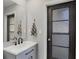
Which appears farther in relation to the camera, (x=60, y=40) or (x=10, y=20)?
(x=60, y=40)

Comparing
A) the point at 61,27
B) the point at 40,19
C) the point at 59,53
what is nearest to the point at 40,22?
the point at 40,19

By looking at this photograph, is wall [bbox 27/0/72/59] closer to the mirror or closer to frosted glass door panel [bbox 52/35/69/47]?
frosted glass door panel [bbox 52/35/69/47]

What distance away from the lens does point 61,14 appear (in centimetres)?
260

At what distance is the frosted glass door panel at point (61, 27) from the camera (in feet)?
8.20

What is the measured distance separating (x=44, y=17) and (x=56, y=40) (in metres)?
0.85

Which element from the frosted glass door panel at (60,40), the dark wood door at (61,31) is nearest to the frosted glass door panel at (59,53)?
the dark wood door at (61,31)

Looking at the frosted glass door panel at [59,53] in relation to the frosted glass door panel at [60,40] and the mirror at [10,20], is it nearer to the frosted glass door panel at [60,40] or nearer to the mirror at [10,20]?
the frosted glass door panel at [60,40]

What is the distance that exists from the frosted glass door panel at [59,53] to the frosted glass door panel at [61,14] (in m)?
0.94

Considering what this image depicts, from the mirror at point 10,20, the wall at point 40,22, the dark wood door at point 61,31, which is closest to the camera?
the mirror at point 10,20

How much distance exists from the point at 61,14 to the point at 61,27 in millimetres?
402

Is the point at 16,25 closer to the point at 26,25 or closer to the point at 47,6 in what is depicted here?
the point at 26,25

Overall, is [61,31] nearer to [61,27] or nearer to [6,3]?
[61,27]

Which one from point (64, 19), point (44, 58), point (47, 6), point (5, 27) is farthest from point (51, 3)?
point (44, 58)

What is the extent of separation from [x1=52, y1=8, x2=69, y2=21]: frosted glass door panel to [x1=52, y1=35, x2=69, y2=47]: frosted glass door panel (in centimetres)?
56
